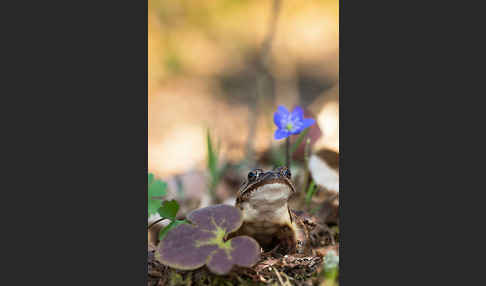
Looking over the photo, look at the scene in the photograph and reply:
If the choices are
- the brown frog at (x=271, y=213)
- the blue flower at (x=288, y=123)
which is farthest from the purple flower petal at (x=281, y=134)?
the brown frog at (x=271, y=213)

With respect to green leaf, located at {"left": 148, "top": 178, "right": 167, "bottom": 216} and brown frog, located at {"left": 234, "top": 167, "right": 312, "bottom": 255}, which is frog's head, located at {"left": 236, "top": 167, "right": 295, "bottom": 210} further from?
green leaf, located at {"left": 148, "top": 178, "right": 167, "bottom": 216}

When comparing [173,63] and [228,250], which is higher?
[173,63]

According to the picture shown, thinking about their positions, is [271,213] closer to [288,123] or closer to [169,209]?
[169,209]

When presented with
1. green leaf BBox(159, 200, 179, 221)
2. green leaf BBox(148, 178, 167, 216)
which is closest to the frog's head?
green leaf BBox(159, 200, 179, 221)

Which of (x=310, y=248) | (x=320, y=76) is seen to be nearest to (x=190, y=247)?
(x=310, y=248)

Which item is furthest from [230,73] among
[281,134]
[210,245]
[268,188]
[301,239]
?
[210,245]

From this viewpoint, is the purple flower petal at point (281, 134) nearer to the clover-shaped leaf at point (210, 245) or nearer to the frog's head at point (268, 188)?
the frog's head at point (268, 188)

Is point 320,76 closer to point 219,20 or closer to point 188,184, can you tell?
point 219,20
